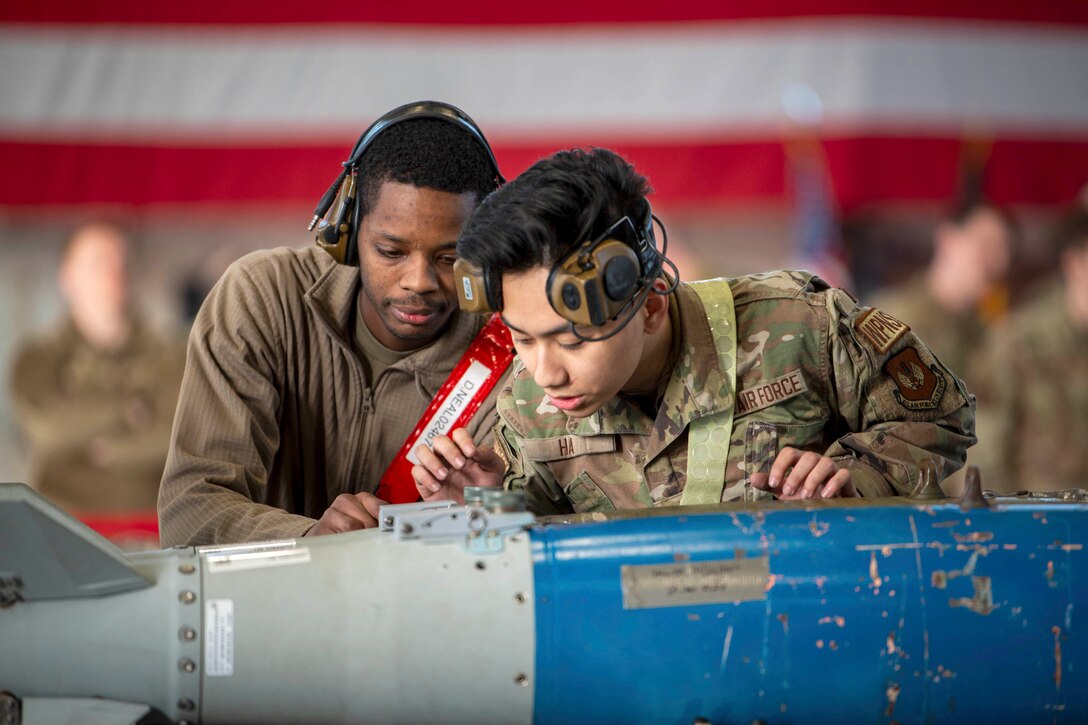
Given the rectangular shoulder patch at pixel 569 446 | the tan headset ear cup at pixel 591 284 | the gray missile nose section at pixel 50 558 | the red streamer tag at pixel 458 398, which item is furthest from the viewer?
the red streamer tag at pixel 458 398

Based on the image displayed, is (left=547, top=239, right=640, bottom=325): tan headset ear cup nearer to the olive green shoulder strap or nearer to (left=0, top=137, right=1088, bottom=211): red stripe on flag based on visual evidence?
the olive green shoulder strap

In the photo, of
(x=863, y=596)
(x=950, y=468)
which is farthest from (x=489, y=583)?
(x=950, y=468)

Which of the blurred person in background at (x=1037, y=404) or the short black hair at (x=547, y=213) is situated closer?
the short black hair at (x=547, y=213)

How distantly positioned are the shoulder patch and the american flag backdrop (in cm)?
354

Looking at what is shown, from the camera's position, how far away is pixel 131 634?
1.43 metres

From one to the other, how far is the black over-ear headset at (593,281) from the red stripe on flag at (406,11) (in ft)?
12.5

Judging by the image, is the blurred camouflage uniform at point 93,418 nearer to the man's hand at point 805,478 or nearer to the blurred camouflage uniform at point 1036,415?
the blurred camouflage uniform at point 1036,415

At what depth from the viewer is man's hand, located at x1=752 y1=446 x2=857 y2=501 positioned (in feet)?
5.54

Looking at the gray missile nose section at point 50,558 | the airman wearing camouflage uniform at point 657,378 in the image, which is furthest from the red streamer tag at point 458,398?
the gray missile nose section at point 50,558

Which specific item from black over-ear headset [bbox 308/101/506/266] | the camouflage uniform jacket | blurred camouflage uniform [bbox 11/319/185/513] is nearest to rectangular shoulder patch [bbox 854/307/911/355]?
the camouflage uniform jacket

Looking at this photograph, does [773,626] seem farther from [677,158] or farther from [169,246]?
[169,246]

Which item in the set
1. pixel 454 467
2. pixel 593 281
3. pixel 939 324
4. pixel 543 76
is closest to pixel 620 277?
pixel 593 281

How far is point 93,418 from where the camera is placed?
5570 mm

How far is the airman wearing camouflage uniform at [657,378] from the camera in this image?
Result: 5.54ft
